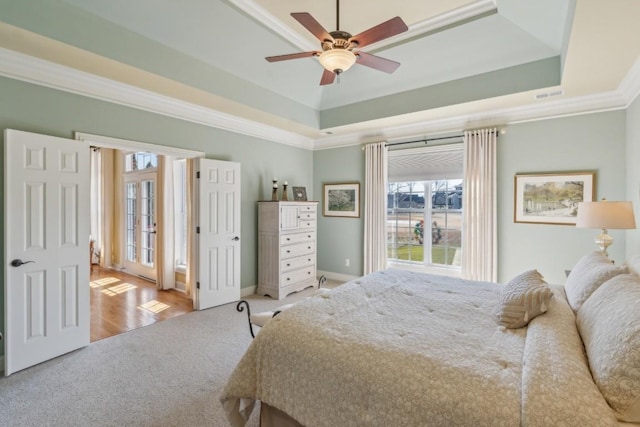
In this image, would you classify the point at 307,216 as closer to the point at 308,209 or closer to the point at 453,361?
the point at 308,209

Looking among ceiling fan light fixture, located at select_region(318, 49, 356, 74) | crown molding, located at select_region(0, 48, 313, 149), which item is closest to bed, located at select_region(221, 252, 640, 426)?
ceiling fan light fixture, located at select_region(318, 49, 356, 74)

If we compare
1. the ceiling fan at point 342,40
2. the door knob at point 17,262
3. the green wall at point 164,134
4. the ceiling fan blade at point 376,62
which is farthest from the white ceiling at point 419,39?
the door knob at point 17,262

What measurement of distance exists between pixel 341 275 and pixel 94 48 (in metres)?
4.75

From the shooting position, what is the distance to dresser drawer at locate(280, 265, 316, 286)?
4.82 meters

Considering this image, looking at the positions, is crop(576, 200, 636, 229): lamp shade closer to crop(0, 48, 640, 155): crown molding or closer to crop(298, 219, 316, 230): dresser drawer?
crop(0, 48, 640, 155): crown molding

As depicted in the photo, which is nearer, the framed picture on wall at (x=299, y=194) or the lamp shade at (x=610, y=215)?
the lamp shade at (x=610, y=215)

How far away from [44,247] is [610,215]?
5151 millimetres

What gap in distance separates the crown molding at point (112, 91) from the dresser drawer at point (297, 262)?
7.01 ft

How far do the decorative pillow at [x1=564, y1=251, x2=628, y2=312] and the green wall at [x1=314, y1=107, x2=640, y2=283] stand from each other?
182cm

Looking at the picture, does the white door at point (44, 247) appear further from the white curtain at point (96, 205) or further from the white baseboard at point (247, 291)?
the white curtain at point (96, 205)

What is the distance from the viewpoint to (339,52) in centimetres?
230

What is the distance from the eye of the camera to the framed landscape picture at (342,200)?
560 cm

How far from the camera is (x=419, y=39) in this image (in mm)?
3656

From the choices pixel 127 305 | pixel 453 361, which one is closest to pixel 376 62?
pixel 453 361
